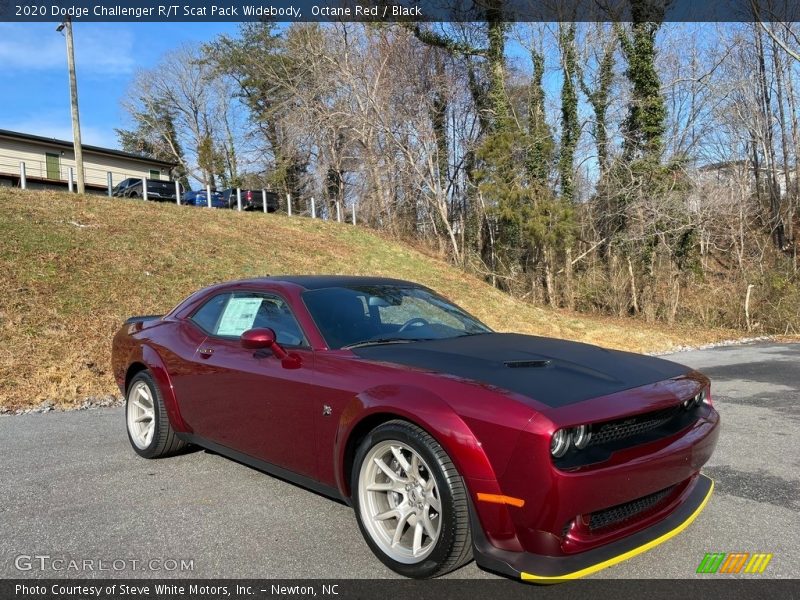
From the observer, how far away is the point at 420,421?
277cm

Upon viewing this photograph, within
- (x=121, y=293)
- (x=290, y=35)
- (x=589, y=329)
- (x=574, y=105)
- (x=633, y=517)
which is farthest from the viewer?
(x=290, y=35)

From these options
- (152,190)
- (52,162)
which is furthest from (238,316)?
(52,162)

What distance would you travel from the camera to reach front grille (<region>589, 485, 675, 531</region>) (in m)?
2.61

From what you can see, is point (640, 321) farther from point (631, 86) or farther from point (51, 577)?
point (51, 577)

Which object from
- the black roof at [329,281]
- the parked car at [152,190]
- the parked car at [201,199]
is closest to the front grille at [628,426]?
the black roof at [329,281]

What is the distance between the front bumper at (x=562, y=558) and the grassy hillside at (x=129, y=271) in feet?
22.4

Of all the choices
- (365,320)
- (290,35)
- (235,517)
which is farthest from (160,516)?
(290,35)

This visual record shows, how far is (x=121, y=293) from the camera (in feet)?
38.3

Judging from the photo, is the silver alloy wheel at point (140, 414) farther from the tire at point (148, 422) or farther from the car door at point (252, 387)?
the car door at point (252, 387)

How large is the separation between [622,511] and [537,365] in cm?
78

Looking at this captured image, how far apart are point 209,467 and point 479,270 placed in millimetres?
21216

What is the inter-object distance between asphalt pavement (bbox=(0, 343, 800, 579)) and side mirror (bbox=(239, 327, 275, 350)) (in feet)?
3.40

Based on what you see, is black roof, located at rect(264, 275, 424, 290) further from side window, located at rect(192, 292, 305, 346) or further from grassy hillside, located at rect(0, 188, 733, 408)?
grassy hillside, located at rect(0, 188, 733, 408)

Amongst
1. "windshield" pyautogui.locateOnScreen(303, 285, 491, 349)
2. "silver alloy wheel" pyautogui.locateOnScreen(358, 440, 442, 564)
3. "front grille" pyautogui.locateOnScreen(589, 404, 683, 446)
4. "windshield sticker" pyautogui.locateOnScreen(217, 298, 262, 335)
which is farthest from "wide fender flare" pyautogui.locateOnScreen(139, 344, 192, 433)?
"front grille" pyautogui.locateOnScreen(589, 404, 683, 446)
